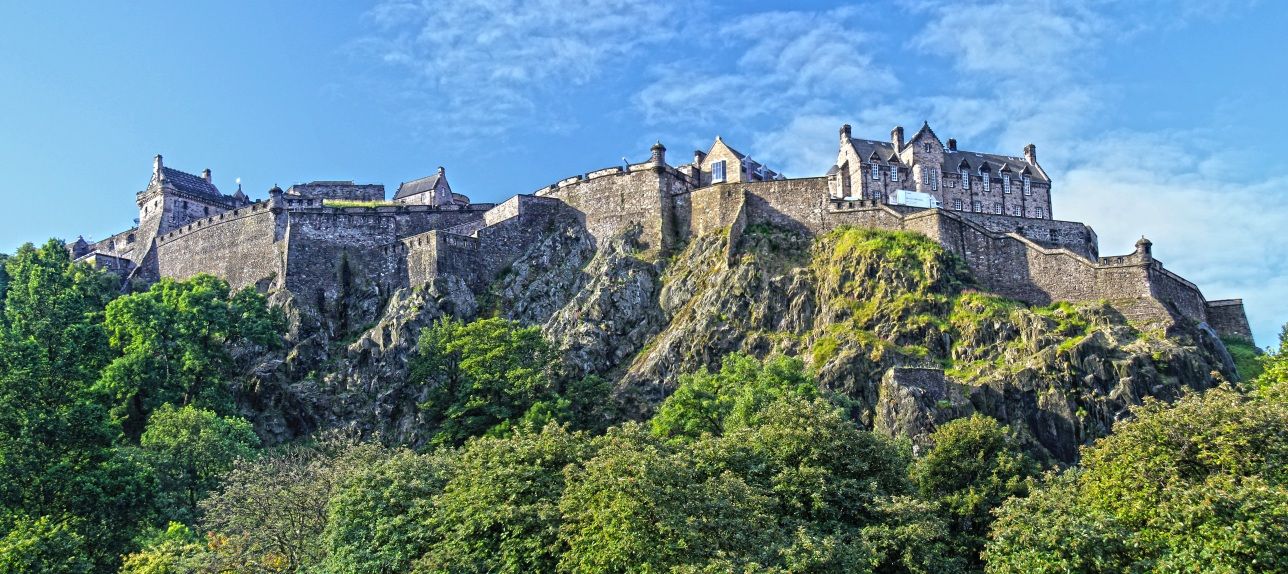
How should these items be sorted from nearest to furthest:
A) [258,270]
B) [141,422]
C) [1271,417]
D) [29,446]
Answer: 1. [1271,417]
2. [29,446]
3. [141,422]
4. [258,270]

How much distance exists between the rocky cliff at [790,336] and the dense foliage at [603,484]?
1.67 metres

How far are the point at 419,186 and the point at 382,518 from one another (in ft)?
172

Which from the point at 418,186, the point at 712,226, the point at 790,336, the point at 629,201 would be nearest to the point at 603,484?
the point at 790,336

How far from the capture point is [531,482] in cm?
3528

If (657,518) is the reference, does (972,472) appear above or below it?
above

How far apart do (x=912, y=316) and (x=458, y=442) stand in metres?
21.5

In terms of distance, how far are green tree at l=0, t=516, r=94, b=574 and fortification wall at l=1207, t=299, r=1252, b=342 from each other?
53.2 m

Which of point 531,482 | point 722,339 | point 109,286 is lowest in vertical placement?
point 531,482

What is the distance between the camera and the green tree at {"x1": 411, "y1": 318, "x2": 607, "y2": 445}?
174 feet

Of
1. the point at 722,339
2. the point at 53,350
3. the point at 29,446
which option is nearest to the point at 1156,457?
the point at 722,339

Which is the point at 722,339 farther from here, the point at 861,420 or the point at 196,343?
the point at 196,343

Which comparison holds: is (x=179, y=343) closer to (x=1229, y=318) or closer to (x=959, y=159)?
(x=959, y=159)

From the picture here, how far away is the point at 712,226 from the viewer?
211 feet

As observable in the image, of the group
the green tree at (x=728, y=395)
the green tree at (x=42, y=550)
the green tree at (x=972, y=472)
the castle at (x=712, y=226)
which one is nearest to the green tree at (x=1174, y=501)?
the green tree at (x=972, y=472)
